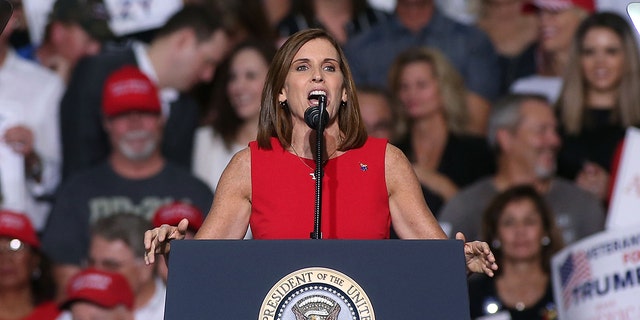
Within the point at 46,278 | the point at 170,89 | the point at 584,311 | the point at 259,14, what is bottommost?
the point at 584,311

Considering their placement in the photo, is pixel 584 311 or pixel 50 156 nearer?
pixel 584 311

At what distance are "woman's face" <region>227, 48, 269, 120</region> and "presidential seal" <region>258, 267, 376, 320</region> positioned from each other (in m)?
4.21

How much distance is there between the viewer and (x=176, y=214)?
630 cm

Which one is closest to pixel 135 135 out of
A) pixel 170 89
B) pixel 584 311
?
pixel 170 89

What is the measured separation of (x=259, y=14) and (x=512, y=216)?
1.83 m

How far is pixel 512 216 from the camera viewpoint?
661cm

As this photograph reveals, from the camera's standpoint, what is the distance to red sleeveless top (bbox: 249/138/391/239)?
307 cm

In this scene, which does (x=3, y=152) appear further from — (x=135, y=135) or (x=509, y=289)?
(x=509, y=289)

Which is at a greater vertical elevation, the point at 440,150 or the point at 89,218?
the point at 440,150

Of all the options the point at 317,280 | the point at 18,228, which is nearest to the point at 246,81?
the point at 18,228

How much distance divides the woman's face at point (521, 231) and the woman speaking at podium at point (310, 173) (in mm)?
3477

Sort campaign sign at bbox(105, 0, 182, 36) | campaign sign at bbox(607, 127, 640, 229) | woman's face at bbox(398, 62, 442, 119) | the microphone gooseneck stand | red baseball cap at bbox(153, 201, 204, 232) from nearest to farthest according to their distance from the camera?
1. the microphone gooseneck stand
2. red baseball cap at bbox(153, 201, 204, 232)
3. campaign sign at bbox(607, 127, 640, 229)
4. campaign sign at bbox(105, 0, 182, 36)
5. woman's face at bbox(398, 62, 442, 119)

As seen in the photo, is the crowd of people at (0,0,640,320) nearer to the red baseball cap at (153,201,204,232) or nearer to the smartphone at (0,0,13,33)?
the red baseball cap at (153,201,204,232)

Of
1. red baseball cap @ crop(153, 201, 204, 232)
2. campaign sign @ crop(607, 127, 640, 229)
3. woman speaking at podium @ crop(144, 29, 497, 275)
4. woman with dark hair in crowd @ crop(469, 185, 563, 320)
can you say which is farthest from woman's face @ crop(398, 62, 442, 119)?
woman speaking at podium @ crop(144, 29, 497, 275)
